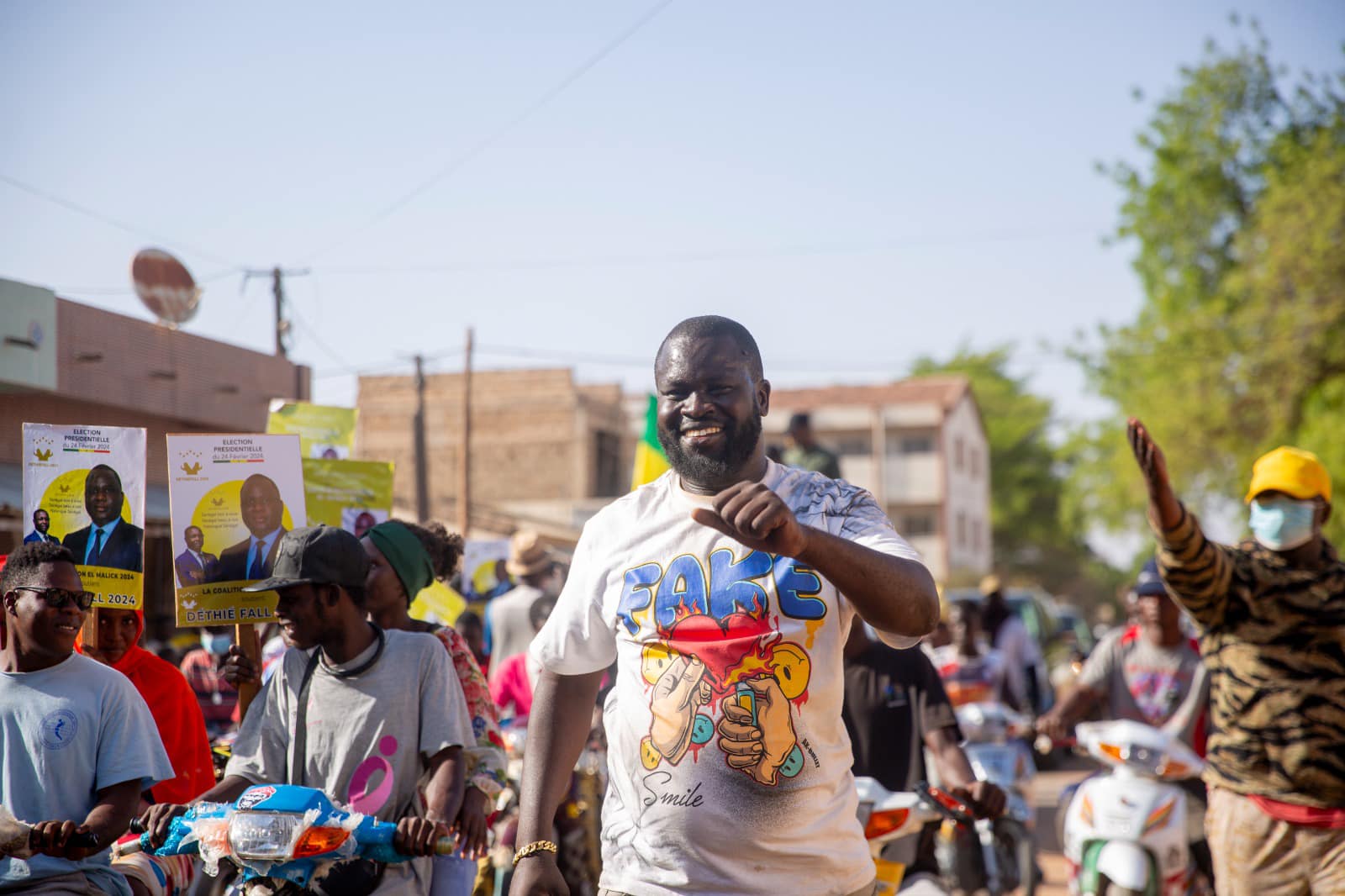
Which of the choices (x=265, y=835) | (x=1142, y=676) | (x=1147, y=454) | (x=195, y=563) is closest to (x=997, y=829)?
(x=1142, y=676)

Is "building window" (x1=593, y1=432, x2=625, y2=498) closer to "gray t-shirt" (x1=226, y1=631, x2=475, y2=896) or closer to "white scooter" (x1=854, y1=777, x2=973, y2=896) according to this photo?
"white scooter" (x1=854, y1=777, x2=973, y2=896)

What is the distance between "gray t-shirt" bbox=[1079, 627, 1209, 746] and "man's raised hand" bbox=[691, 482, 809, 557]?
4.98 m

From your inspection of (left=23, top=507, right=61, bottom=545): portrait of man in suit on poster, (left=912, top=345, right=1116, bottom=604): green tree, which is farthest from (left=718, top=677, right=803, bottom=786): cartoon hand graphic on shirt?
(left=912, top=345, right=1116, bottom=604): green tree

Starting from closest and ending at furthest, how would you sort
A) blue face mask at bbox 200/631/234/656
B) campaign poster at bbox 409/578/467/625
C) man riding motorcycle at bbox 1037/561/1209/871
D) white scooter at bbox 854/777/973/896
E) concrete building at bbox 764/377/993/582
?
1. white scooter at bbox 854/777/973/896
2. man riding motorcycle at bbox 1037/561/1209/871
3. campaign poster at bbox 409/578/467/625
4. blue face mask at bbox 200/631/234/656
5. concrete building at bbox 764/377/993/582

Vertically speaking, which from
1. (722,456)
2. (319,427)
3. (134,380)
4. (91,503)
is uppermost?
(134,380)

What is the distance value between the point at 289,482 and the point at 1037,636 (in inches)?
701

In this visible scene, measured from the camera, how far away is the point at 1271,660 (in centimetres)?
492

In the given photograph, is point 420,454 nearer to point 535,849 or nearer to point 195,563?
point 195,563

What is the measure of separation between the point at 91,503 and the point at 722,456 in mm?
2880

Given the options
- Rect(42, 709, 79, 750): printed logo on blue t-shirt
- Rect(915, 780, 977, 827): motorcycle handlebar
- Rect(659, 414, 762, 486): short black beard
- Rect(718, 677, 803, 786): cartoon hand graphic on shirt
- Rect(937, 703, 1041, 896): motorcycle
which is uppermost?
Rect(659, 414, 762, 486): short black beard

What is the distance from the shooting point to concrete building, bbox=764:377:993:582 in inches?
2111

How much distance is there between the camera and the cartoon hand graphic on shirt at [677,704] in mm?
3158

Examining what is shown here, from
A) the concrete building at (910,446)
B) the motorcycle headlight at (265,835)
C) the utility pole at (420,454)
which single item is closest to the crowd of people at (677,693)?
the motorcycle headlight at (265,835)

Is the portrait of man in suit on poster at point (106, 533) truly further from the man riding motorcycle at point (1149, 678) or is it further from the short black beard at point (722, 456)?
the man riding motorcycle at point (1149, 678)
